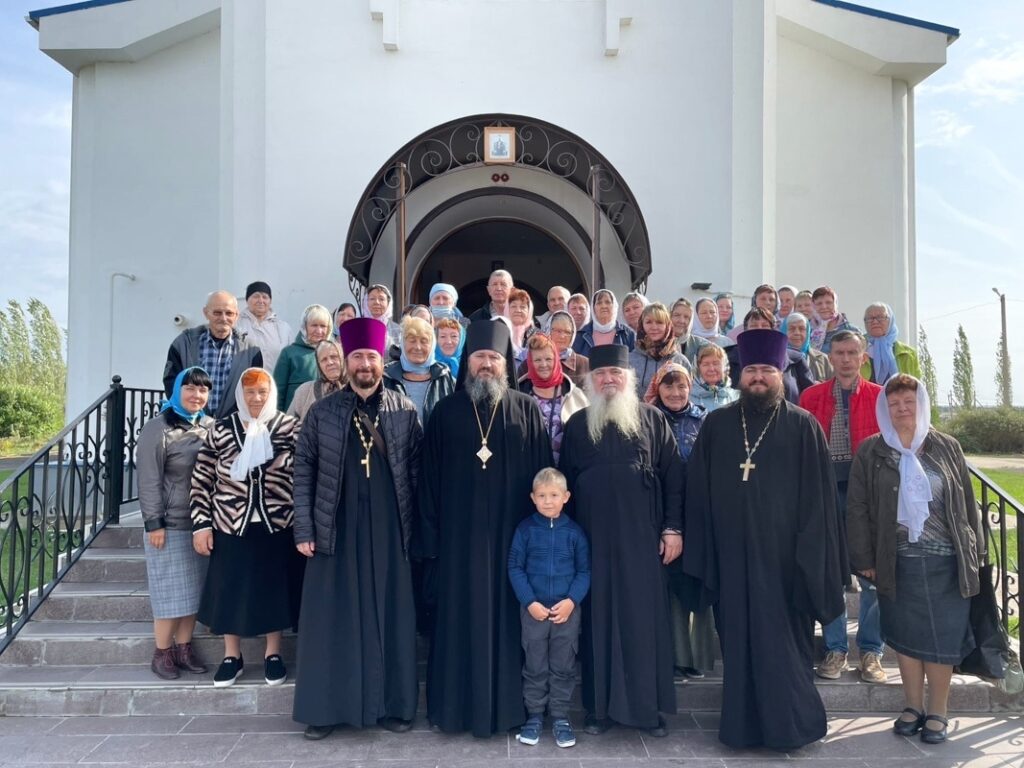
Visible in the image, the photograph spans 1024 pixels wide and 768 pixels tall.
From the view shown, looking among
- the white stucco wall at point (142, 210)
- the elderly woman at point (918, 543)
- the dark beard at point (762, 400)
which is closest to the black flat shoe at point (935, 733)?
the elderly woman at point (918, 543)

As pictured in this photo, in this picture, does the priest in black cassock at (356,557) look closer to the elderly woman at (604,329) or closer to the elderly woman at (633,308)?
the elderly woman at (604,329)

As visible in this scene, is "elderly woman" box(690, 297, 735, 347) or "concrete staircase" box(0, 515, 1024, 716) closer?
"concrete staircase" box(0, 515, 1024, 716)

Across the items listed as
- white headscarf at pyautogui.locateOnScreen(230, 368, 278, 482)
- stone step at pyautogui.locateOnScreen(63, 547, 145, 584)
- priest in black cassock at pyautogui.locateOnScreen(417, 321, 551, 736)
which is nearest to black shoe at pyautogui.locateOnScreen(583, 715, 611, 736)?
priest in black cassock at pyautogui.locateOnScreen(417, 321, 551, 736)

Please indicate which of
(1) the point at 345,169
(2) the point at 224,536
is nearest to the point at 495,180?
(1) the point at 345,169

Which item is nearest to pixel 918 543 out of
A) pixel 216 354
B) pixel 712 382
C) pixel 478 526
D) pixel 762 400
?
pixel 762 400

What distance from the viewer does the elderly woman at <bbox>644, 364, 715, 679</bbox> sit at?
13.6 ft

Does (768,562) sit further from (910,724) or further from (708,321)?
(708,321)

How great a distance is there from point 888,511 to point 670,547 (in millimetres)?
1073

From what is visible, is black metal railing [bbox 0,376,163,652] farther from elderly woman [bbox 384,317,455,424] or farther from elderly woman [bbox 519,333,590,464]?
elderly woman [bbox 519,333,590,464]

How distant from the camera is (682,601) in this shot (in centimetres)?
409

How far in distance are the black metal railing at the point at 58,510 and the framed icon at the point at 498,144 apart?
384 cm

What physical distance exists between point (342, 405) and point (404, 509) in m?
0.61

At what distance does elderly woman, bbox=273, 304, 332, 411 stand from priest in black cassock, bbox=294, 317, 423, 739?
1.39m

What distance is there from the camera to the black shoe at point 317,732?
376 cm
